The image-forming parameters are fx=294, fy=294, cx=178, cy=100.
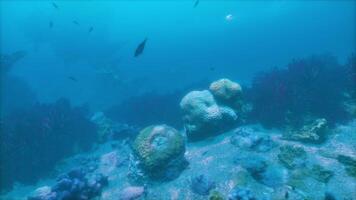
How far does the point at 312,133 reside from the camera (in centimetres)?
891

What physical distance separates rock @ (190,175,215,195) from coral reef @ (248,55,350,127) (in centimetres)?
436

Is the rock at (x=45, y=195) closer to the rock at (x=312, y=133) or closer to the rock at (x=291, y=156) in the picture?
the rock at (x=291, y=156)

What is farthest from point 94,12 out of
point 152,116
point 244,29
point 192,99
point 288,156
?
point 288,156

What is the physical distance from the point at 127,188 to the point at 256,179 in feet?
11.3

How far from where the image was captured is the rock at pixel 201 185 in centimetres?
722

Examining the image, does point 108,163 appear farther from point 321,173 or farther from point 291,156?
point 321,173

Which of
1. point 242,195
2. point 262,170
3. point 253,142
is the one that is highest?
point 253,142

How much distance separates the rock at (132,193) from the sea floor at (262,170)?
3.9 inches

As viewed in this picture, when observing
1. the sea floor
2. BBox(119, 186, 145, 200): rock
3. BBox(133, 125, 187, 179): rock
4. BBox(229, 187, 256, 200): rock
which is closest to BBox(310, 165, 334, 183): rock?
the sea floor

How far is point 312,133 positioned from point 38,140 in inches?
420

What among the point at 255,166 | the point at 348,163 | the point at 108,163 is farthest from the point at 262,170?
the point at 108,163

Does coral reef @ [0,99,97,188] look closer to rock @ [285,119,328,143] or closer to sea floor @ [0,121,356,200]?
sea floor @ [0,121,356,200]

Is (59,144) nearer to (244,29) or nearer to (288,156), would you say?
(288,156)

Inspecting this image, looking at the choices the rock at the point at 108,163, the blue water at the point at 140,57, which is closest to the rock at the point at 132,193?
the rock at the point at 108,163
